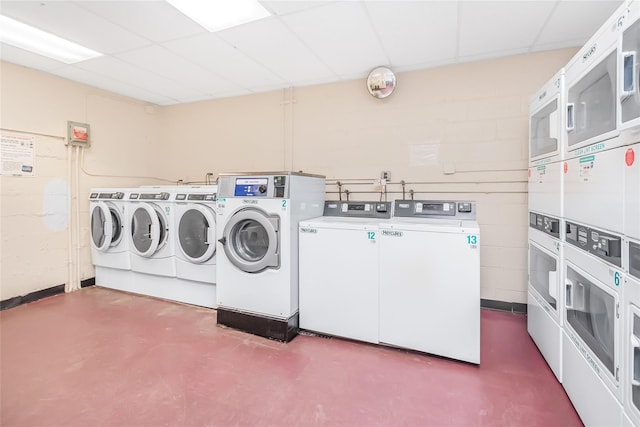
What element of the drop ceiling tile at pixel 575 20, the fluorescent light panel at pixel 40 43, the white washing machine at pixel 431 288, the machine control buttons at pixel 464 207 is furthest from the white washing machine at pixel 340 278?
the fluorescent light panel at pixel 40 43

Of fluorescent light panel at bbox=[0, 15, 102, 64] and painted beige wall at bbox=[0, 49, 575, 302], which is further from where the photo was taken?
painted beige wall at bbox=[0, 49, 575, 302]

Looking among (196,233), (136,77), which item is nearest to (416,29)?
(196,233)

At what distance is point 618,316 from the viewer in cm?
131

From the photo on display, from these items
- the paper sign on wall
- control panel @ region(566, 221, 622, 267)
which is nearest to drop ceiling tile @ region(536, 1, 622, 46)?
control panel @ region(566, 221, 622, 267)

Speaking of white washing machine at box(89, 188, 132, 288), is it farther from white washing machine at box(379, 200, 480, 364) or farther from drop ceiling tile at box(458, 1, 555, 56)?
drop ceiling tile at box(458, 1, 555, 56)

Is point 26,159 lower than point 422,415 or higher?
higher

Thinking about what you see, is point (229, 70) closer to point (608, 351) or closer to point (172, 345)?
point (172, 345)

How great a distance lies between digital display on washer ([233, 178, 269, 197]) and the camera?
8.73 feet

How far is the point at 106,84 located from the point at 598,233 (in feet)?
16.3

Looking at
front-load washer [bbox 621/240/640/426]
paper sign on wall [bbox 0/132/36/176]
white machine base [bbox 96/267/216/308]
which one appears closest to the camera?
front-load washer [bbox 621/240/640/426]

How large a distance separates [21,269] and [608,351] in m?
4.95

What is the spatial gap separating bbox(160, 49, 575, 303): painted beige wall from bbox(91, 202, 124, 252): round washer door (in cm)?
171

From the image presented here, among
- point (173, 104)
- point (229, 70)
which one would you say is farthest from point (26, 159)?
point (229, 70)

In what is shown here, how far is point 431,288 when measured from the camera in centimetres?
223
